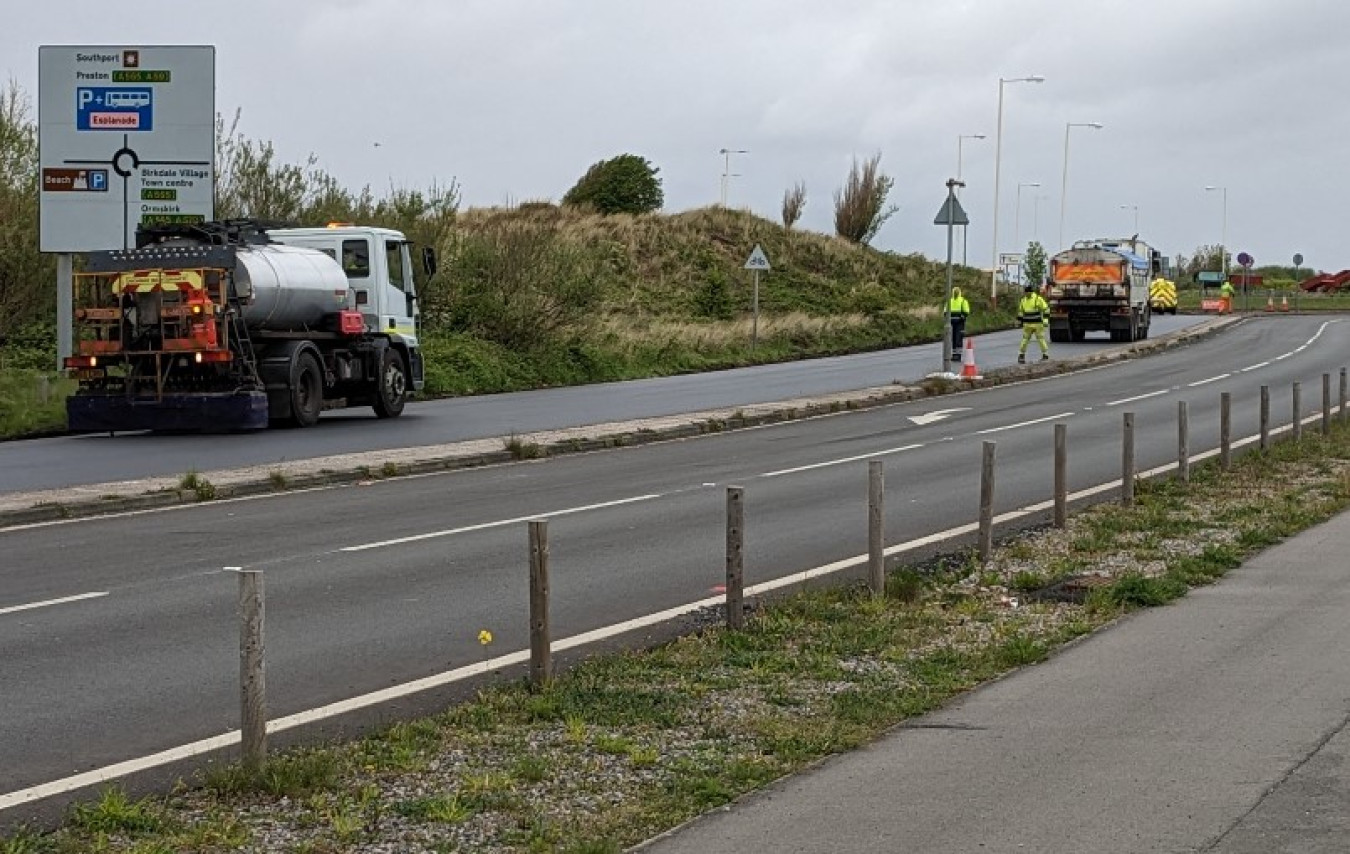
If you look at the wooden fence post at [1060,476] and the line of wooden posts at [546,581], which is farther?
the wooden fence post at [1060,476]

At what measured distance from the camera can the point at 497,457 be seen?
22.8 metres

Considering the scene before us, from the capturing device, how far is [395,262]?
31.2 metres

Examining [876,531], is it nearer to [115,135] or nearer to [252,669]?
[252,669]

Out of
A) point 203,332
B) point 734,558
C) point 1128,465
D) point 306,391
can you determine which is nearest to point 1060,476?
point 1128,465

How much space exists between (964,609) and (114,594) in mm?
5350

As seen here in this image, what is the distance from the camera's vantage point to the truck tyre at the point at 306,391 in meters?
27.5

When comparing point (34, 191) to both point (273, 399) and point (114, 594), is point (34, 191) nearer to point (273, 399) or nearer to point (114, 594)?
point (273, 399)

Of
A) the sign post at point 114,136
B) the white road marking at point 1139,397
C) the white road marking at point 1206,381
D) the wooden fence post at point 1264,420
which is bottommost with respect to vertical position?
the white road marking at point 1139,397

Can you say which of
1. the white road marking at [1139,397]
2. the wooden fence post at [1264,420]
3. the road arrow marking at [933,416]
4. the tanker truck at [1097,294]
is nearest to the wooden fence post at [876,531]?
the wooden fence post at [1264,420]

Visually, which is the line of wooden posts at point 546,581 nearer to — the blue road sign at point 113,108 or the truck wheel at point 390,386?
the truck wheel at point 390,386

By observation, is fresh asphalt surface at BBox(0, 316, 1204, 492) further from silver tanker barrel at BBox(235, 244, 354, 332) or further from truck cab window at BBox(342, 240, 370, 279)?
truck cab window at BBox(342, 240, 370, 279)

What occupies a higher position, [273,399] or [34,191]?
[34,191]

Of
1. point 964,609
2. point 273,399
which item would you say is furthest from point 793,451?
point 964,609

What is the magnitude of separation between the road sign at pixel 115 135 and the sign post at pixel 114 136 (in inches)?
0.6
